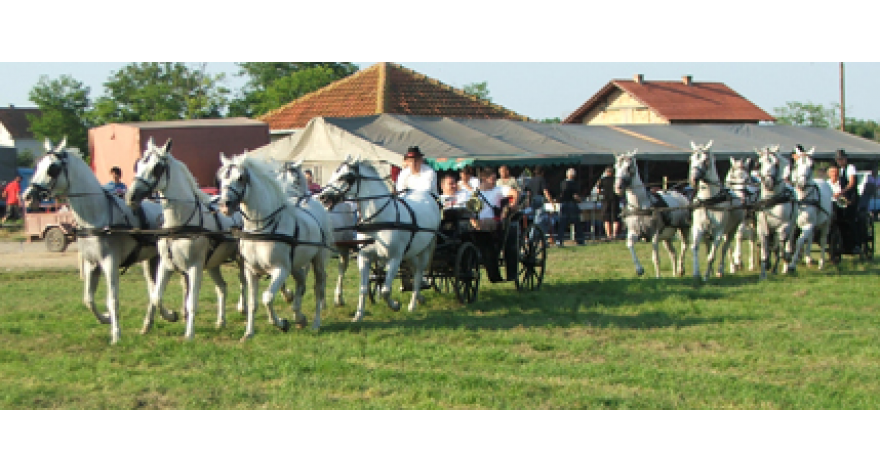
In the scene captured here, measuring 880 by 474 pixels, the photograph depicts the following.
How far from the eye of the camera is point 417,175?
13312mm

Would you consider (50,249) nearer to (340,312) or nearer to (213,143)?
(213,143)

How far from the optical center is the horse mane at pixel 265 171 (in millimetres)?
10305

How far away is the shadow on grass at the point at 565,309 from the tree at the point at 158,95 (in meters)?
38.2

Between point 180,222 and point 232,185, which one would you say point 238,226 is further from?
point 232,185

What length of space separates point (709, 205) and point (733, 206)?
0.52 metres

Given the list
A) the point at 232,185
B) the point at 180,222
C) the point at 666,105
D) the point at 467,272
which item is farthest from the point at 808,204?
the point at 666,105

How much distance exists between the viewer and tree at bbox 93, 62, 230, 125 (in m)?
50.1

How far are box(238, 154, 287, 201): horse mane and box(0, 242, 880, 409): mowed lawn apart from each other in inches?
64.4

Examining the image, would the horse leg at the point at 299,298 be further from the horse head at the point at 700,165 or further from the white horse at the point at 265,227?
the horse head at the point at 700,165

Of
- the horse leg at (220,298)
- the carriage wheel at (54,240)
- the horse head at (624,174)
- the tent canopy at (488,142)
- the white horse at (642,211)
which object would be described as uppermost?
the tent canopy at (488,142)

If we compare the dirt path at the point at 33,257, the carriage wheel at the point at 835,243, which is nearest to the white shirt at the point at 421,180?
the carriage wheel at the point at 835,243

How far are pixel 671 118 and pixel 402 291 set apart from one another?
1643 inches

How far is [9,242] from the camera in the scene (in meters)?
27.6

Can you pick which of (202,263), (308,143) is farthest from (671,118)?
(202,263)
